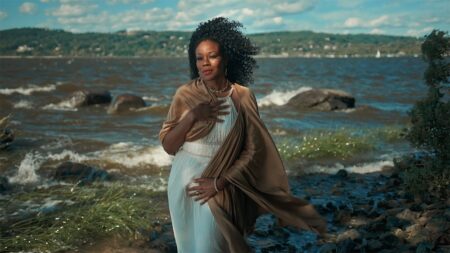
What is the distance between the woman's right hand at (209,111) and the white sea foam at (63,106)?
65.1 ft

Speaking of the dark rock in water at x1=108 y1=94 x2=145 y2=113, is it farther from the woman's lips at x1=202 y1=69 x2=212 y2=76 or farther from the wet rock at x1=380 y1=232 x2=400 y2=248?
the woman's lips at x1=202 y1=69 x2=212 y2=76

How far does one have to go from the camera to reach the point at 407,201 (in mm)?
6949

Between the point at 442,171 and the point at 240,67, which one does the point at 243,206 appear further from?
the point at 442,171

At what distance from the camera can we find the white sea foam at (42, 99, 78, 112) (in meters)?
22.3

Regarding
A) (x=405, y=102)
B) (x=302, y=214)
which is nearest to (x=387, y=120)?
(x=405, y=102)

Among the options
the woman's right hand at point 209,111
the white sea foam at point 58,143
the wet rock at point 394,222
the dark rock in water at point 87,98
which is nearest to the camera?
the woman's right hand at point 209,111

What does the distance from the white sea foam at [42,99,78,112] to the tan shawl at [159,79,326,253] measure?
19758 mm

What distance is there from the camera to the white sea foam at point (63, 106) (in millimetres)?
22325

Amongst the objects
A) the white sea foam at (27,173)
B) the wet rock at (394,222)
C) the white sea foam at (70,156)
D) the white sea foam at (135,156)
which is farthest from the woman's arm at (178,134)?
the white sea foam at (70,156)

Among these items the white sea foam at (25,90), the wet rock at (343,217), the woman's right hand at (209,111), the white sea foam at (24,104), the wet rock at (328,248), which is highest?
the woman's right hand at (209,111)

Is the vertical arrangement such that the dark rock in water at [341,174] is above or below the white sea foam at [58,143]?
below

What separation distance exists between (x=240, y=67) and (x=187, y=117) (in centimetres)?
56

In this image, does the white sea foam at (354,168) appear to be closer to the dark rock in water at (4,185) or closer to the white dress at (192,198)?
the dark rock in water at (4,185)

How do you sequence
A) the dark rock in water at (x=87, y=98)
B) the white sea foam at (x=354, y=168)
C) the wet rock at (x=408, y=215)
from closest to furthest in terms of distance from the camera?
the wet rock at (x=408, y=215)
the white sea foam at (x=354, y=168)
the dark rock in water at (x=87, y=98)
